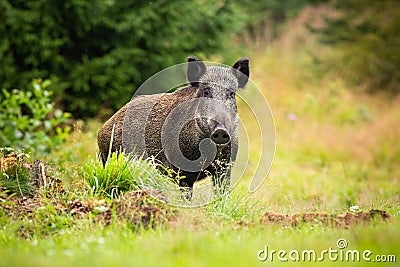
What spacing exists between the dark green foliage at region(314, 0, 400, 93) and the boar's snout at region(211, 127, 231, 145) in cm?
1193

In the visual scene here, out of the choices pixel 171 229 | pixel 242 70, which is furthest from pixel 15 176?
pixel 242 70

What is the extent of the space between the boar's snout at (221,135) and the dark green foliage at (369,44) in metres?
11.9

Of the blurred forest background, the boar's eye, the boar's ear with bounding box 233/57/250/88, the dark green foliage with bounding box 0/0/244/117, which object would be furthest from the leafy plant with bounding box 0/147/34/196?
the dark green foliage with bounding box 0/0/244/117

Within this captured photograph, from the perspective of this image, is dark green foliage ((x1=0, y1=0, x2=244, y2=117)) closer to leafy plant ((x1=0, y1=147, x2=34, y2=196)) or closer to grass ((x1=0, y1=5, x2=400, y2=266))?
grass ((x1=0, y1=5, x2=400, y2=266))

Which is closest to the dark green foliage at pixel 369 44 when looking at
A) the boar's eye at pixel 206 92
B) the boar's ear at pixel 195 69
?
the boar's ear at pixel 195 69

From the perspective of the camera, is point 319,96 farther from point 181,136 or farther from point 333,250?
point 333,250

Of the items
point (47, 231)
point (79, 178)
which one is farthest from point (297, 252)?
point (79, 178)

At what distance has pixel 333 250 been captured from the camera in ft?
14.1

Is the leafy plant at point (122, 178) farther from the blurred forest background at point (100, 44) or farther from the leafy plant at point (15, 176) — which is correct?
the blurred forest background at point (100, 44)

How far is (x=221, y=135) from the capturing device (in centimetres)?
575

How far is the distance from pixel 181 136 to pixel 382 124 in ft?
30.4

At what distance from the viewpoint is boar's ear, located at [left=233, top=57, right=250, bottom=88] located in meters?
6.68

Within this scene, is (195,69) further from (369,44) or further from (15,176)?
(369,44)

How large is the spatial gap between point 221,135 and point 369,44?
12460 millimetres
